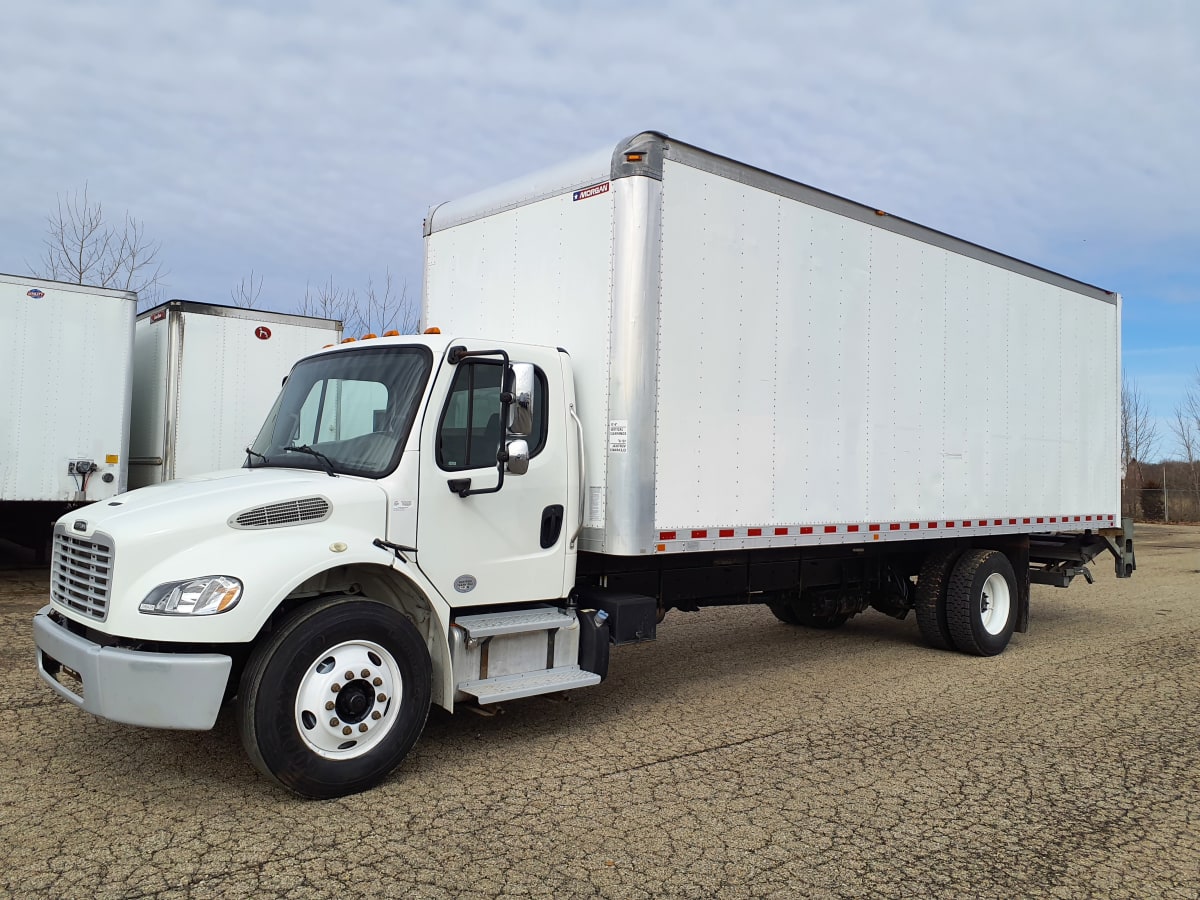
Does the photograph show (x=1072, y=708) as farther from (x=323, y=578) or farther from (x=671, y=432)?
(x=323, y=578)

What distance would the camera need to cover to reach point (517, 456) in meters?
5.36

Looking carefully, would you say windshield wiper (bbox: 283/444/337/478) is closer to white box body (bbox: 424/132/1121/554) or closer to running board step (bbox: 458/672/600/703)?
running board step (bbox: 458/672/600/703)

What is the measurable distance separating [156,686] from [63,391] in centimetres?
791

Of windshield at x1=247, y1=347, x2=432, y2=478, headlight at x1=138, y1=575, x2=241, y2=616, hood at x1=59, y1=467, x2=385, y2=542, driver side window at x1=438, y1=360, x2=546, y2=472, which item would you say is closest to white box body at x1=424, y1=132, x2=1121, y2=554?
driver side window at x1=438, y1=360, x2=546, y2=472

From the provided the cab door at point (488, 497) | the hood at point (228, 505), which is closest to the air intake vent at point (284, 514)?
the hood at point (228, 505)

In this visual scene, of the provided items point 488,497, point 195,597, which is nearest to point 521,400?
point 488,497

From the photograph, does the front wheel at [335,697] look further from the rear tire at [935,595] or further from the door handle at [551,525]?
the rear tire at [935,595]

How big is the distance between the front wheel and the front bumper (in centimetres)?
19

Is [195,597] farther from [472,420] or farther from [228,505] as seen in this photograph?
[472,420]

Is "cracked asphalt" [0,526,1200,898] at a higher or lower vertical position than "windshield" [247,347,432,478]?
lower

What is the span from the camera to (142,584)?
449 cm

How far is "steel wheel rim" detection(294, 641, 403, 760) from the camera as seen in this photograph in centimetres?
475

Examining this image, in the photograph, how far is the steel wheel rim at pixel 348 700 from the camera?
4.75 meters

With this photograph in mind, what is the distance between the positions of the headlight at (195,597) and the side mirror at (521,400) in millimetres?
1669
